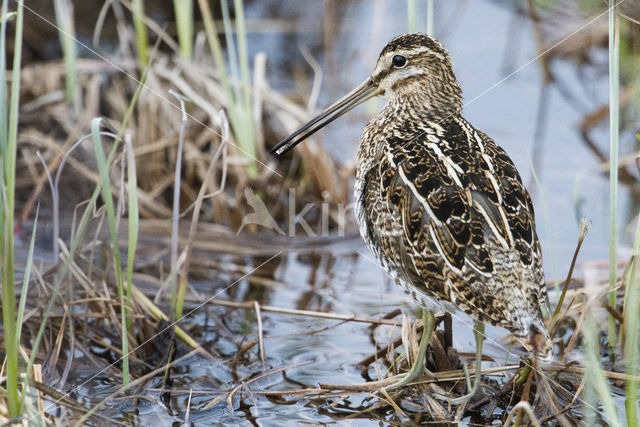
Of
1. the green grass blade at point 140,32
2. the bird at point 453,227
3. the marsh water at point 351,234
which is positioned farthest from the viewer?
the green grass blade at point 140,32

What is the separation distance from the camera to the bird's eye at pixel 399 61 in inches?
129

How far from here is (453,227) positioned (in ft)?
8.75

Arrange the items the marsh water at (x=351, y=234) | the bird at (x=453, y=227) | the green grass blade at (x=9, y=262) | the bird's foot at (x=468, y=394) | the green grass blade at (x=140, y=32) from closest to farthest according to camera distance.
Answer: the green grass blade at (x=9, y=262), the bird at (x=453, y=227), the bird's foot at (x=468, y=394), the marsh water at (x=351, y=234), the green grass blade at (x=140, y=32)

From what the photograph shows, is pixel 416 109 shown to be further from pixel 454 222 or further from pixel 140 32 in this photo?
pixel 140 32

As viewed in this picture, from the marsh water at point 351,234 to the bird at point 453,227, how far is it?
276 mm

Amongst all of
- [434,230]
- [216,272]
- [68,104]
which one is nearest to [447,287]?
[434,230]

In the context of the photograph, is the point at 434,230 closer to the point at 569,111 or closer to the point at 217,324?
the point at 217,324

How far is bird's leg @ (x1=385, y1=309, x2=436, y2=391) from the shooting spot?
115 inches

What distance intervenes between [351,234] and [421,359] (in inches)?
70.6

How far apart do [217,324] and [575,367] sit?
1.38 m

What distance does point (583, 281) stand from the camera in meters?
3.88

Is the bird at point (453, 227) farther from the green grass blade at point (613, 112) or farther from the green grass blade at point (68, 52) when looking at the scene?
the green grass blade at point (68, 52)

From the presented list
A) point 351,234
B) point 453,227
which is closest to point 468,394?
point 453,227

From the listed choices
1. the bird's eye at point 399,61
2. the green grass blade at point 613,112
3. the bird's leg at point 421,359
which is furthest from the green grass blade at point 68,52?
the green grass blade at point 613,112
